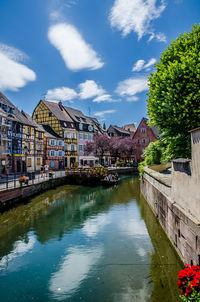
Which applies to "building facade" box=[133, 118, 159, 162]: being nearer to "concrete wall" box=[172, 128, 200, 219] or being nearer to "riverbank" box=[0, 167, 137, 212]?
"riverbank" box=[0, 167, 137, 212]

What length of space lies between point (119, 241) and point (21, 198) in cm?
1245

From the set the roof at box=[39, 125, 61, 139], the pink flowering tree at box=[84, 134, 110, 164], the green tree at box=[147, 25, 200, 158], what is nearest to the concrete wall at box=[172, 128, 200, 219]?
the green tree at box=[147, 25, 200, 158]

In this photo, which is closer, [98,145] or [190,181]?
[190,181]

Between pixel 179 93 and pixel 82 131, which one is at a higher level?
pixel 82 131

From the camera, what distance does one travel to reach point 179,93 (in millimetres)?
12945

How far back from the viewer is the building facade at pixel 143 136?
5981 centimetres

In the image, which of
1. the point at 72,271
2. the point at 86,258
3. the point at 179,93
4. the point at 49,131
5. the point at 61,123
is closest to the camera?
the point at 72,271

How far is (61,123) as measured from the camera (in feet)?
153

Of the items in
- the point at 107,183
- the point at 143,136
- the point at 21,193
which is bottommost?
the point at 107,183

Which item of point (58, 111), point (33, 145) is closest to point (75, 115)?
point (58, 111)

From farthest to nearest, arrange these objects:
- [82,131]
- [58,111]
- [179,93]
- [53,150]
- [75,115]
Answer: [75,115]
[82,131]
[58,111]
[53,150]
[179,93]

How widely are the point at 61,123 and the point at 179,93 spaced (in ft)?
119

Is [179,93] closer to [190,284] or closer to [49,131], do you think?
[190,284]

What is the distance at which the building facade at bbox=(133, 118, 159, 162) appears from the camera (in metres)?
59.8
